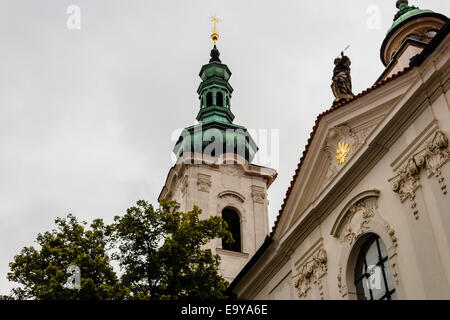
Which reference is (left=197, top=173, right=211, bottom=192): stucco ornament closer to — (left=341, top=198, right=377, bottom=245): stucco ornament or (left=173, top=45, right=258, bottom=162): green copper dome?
(left=173, top=45, right=258, bottom=162): green copper dome

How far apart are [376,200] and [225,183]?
1597 cm

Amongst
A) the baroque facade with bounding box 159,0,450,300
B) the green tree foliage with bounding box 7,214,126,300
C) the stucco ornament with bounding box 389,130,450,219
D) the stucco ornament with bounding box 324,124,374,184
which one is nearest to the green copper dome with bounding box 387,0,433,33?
the baroque facade with bounding box 159,0,450,300

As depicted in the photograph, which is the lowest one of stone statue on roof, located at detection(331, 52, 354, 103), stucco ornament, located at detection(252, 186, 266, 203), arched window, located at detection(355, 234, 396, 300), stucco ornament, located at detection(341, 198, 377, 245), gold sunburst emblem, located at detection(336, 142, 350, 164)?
arched window, located at detection(355, 234, 396, 300)

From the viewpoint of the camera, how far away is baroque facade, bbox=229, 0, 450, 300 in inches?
417

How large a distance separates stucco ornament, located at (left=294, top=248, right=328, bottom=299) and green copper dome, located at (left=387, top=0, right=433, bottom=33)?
10.8 m

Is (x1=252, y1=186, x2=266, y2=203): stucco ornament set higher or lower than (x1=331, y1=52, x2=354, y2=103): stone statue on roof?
higher

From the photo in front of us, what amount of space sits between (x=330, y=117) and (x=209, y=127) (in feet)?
56.8

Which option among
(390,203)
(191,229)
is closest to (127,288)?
(191,229)

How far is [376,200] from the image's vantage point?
1241 centimetres

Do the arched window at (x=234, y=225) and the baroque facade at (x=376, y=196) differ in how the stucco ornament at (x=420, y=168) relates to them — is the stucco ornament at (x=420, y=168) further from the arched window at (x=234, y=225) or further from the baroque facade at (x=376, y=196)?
the arched window at (x=234, y=225)

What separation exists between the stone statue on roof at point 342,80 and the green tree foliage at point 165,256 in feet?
16.1

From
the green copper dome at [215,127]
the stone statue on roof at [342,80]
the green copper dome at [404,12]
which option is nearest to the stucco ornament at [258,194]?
the green copper dome at [215,127]

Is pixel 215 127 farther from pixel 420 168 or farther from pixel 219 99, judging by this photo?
pixel 420 168

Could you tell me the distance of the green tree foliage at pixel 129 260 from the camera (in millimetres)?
12664
